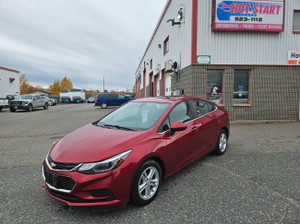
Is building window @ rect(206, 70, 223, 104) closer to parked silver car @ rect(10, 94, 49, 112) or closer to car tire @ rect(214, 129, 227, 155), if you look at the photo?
car tire @ rect(214, 129, 227, 155)

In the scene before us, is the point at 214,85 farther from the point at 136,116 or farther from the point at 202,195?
the point at 202,195

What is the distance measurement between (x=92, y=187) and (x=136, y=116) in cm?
157

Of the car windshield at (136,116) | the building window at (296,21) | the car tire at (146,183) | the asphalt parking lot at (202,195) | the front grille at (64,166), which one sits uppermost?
the building window at (296,21)

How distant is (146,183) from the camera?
8.69ft

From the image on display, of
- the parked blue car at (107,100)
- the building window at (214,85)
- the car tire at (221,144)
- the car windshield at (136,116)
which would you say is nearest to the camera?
the car windshield at (136,116)

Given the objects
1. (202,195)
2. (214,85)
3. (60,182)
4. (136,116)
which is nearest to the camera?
(60,182)

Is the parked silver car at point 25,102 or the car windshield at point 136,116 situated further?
the parked silver car at point 25,102

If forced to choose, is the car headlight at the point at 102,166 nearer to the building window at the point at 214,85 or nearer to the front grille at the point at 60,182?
the front grille at the point at 60,182

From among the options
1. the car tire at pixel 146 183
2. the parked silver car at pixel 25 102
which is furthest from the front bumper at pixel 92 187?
the parked silver car at pixel 25 102

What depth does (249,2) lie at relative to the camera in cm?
899

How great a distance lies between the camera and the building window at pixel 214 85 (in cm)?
952

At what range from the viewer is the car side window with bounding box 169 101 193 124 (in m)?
3.36

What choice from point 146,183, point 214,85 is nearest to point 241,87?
point 214,85

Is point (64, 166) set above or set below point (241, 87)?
below
